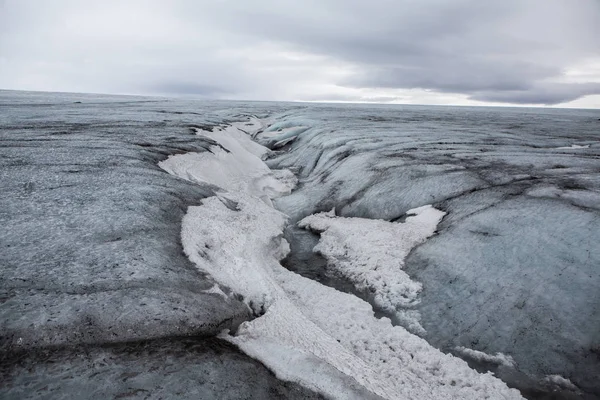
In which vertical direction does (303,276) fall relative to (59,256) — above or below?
below

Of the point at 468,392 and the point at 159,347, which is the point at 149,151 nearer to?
the point at 159,347

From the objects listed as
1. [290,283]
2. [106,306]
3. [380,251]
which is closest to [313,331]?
[290,283]

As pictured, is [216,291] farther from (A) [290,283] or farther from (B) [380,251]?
(B) [380,251]

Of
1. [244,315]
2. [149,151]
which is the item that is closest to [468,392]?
[244,315]

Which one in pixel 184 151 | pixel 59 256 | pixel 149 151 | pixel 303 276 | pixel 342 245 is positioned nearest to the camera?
pixel 59 256

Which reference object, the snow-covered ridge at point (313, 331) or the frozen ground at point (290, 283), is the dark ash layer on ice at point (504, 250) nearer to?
the frozen ground at point (290, 283)

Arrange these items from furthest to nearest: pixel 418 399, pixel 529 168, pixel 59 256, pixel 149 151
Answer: pixel 149 151
pixel 529 168
pixel 59 256
pixel 418 399

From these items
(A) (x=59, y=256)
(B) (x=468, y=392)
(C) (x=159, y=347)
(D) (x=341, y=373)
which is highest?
(A) (x=59, y=256)

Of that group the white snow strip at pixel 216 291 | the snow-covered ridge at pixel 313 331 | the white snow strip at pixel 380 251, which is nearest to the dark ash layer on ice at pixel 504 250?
the white snow strip at pixel 380 251
